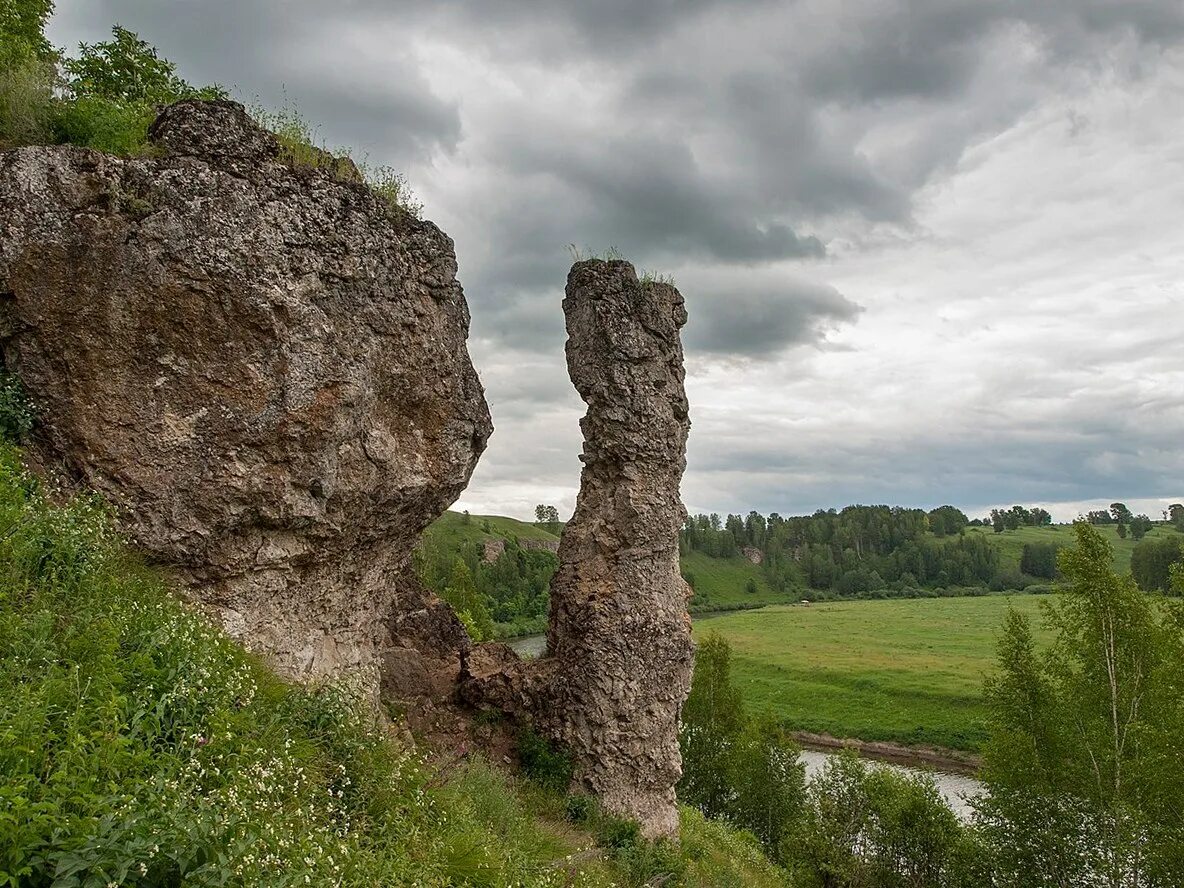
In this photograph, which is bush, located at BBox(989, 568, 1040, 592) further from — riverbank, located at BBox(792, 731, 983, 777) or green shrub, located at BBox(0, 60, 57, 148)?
green shrub, located at BBox(0, 60, 57, 148)

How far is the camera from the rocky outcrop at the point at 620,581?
1515 centimetres

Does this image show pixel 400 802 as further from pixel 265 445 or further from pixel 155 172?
pixel 155 172

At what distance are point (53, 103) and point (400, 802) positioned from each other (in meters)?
10.3

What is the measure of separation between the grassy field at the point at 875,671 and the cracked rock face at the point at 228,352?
31457mm

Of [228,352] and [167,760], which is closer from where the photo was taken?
[167,760]

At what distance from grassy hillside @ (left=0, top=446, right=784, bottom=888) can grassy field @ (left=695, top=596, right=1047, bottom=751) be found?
3166cm

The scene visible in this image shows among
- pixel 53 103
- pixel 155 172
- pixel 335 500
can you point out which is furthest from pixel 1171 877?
pixel 53 103

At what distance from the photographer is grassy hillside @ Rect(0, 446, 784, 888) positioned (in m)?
4.37

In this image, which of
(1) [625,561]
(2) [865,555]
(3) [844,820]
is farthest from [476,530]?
(1) [625,561]

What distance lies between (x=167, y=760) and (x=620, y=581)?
10844 mm

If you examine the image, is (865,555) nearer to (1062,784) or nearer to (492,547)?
(492,547)

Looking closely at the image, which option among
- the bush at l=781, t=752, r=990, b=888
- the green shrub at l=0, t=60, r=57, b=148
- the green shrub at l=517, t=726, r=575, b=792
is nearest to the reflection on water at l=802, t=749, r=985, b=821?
the bush at l=781, t=752, r=990, b=888

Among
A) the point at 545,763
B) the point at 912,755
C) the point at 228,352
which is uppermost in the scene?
the point at 228,352

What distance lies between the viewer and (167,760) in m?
5.39
